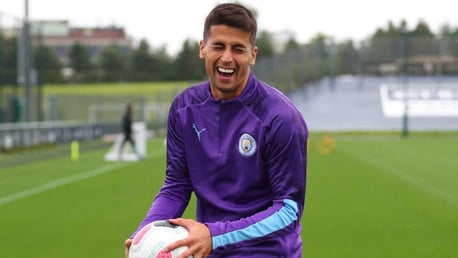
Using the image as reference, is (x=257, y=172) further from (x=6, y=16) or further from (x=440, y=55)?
(x=440, y=55)

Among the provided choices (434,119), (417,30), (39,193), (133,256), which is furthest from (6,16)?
(417,30)

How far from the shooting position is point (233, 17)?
12.7 feet

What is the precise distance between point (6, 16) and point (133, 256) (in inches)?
1102

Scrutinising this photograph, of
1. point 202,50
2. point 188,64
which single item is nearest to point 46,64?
point 188,64

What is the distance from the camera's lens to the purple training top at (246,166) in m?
3.93

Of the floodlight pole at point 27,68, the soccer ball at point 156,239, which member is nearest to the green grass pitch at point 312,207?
the floodlight pole at point 27,68

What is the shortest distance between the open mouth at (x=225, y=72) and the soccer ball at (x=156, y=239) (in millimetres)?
716

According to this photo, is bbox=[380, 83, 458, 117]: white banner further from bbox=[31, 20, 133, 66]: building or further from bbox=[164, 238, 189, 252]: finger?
bbox=[164, 238, 189, 252]: finger

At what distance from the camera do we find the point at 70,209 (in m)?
14.9

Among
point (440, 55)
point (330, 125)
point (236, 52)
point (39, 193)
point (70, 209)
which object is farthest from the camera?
point (440, 55)

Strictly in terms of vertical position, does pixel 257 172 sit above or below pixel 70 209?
above

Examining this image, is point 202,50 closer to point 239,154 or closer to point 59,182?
point 239,154

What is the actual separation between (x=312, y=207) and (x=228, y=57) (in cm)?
1109

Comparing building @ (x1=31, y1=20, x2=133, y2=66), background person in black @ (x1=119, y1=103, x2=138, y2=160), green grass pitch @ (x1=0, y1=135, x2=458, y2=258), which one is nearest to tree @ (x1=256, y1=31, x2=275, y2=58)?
building @ (x1=31, y1=20, x2=133, y2=66)
